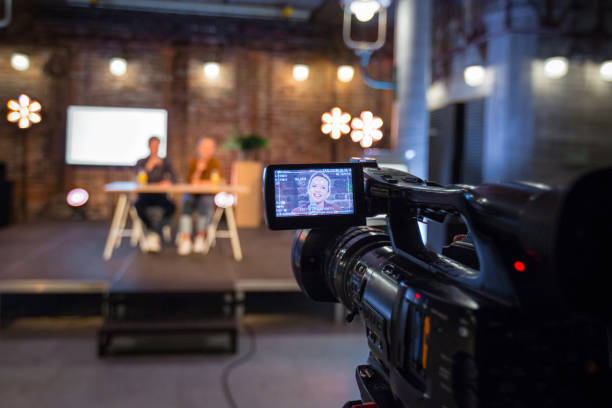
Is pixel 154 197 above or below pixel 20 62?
below

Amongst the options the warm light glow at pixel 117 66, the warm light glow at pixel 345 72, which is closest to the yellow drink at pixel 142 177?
the warm light glow at pixel 117 66

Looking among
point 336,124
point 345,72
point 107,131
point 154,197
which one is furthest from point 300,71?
point 336,124

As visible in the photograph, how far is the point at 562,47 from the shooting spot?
16.4ft

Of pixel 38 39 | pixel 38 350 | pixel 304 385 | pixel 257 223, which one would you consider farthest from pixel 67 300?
pixel 38 39

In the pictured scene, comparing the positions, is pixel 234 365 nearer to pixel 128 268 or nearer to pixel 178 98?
pixel 128 268

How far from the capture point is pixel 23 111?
4.25 feet

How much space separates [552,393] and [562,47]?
5.21 m

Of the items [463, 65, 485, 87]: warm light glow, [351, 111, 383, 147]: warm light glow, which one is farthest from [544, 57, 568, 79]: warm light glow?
[351, 111, 383, 147]: warm light glow

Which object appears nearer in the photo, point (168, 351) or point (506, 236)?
point (506, 236)

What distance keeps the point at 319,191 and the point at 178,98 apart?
8232mm

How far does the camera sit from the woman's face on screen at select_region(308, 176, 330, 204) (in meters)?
0.83

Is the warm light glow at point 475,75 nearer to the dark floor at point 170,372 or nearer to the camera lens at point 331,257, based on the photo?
the dark floor at point 170,372

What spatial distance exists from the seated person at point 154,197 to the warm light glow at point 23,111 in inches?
124

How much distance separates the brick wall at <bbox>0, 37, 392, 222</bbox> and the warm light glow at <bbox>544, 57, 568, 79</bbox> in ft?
13.2
